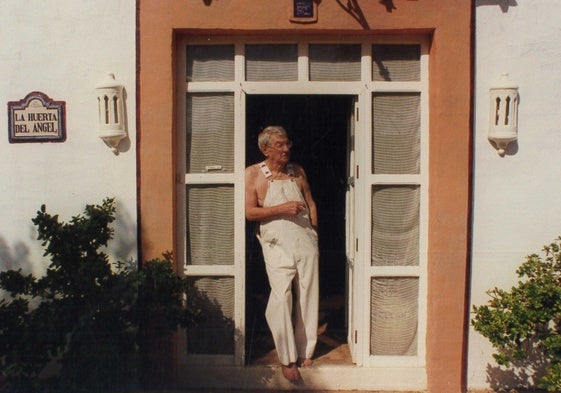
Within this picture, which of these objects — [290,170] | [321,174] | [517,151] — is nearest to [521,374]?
[517,151]

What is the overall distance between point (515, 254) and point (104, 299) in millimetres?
2900

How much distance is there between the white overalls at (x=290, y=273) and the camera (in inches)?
215

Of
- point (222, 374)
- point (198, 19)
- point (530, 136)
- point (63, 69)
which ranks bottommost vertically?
point (222, 374)

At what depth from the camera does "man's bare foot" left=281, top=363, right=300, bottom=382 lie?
5.45 metres

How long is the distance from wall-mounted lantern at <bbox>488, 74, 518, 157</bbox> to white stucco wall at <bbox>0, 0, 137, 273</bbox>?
2.54 meters

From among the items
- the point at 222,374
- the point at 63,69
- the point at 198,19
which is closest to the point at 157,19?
the point at 198,19

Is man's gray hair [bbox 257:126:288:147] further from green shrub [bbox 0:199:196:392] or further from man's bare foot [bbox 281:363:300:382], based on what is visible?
man's bare foot [bbox 281:363:300:382]

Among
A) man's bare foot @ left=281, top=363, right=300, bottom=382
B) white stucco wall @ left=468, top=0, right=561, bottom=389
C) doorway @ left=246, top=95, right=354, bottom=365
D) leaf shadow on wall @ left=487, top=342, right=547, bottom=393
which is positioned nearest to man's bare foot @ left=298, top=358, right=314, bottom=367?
man's bare foot @ left=281, top=363, right=300, bottom=382

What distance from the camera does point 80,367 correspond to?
4.84 meters

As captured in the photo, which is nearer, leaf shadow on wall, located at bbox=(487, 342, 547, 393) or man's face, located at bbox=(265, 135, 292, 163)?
leaf shadow on wall, located at bbox=(487, 342, 547, 393)

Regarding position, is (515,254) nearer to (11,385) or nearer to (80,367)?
(80,367)

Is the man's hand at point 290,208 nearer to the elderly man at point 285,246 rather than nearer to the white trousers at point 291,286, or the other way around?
the elderly man at point 285,246

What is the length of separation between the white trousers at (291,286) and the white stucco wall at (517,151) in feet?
3.89

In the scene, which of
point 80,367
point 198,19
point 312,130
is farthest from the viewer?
point 312,130
